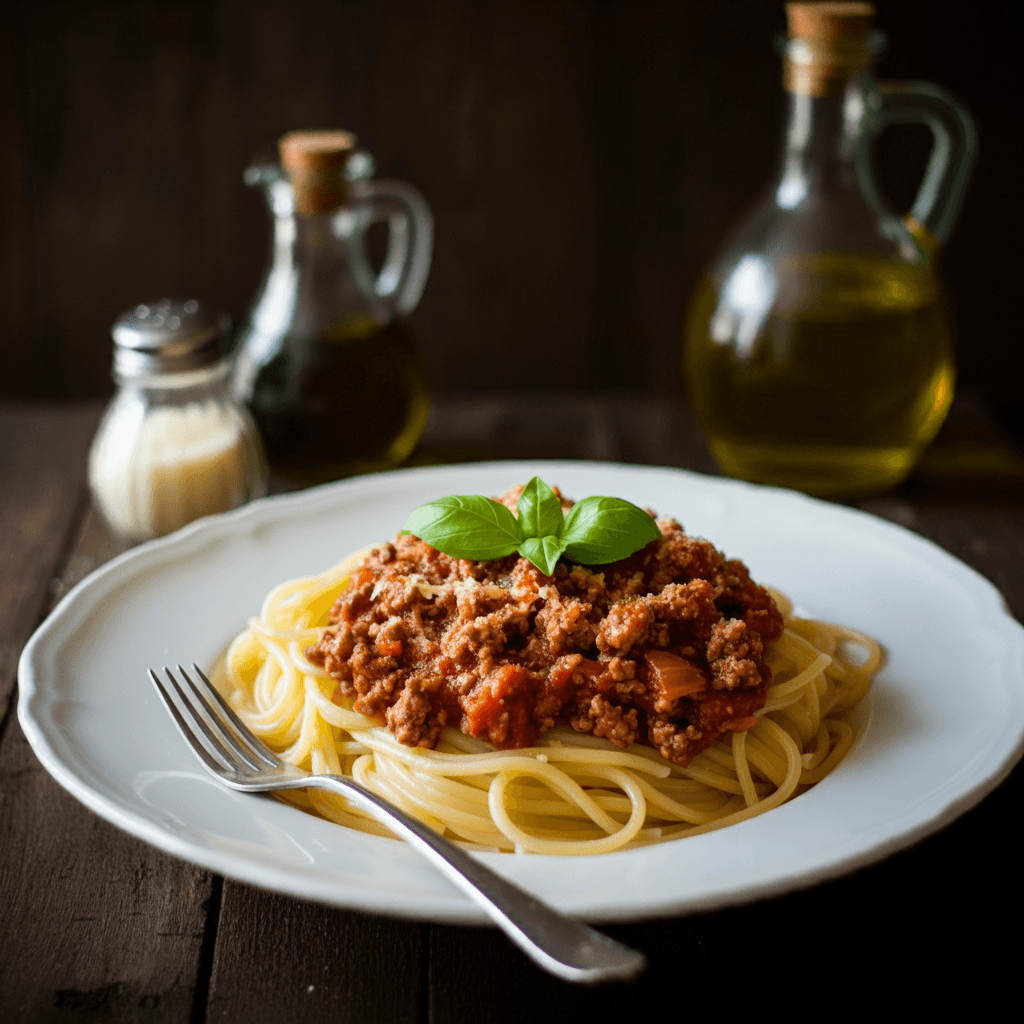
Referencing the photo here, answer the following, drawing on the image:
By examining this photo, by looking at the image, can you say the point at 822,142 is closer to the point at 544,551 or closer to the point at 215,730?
the point at 544,551

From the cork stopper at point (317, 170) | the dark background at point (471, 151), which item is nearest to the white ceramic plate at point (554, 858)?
the cork stopper at point (317, 170)

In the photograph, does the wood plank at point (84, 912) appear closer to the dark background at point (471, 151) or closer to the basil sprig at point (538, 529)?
the basil sprig at point (538, 529)

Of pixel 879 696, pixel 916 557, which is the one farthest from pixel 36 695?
pixel 916 557

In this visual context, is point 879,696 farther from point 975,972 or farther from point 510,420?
point 510,420

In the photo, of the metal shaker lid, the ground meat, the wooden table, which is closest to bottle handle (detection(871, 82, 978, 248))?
the ground meat

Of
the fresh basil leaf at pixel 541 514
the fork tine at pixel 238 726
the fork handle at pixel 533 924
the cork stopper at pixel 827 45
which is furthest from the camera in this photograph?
the cork stopper at pixel 827 45

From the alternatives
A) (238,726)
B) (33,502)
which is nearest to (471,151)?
(33,502)
